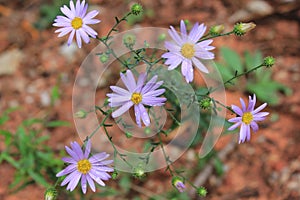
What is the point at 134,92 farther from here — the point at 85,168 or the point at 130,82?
the point at 85,168

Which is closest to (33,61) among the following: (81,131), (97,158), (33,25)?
(33,25)

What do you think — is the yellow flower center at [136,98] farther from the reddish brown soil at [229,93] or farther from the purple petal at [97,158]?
the reddish brown soil at [229,93]

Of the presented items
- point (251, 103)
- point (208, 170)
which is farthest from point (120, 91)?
point (208, 170)

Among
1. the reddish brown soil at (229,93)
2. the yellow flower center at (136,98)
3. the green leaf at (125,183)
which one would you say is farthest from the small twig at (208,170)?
the yellow flower center at (136,98)

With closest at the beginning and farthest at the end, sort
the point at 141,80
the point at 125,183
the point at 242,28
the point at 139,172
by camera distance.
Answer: the point at 141,80 < the point at 139,172 < the point at 242,28 < the point at 125,183

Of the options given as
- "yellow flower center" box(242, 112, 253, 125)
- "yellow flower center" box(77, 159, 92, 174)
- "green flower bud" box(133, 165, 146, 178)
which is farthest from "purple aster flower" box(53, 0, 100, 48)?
"yellow flower center" box(242, 112, 253, 125)

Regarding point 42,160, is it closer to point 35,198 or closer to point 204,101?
point 35,198
